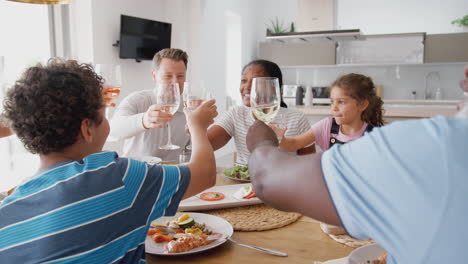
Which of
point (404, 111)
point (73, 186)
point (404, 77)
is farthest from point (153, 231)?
point (404, 77)

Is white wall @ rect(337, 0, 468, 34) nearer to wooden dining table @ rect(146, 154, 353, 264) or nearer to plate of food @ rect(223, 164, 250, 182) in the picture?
plate of food @ rect(223, 164, 250, 182)

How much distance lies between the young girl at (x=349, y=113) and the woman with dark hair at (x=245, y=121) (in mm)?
116

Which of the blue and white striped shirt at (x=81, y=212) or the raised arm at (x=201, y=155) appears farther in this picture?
the raised arm at (x=201, y=155)

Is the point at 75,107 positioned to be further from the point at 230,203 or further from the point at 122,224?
the point at 230,203

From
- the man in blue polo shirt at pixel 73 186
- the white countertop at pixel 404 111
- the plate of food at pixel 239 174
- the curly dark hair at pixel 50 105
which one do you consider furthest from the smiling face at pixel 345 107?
the curly dark hair at pixel 50 105

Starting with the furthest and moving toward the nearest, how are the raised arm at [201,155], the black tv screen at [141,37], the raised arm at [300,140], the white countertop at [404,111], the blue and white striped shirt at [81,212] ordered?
the white countertop at [404,111] → the black tv screen at [141,37] → the raised arm at [300,140] → the raised arm at [201,155] → the blue and white striped shirt at [81,212]

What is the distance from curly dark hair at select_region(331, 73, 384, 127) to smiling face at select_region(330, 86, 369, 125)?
0.03 meters

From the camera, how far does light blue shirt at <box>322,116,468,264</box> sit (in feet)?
1.58

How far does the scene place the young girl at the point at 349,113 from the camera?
2361 millimetres

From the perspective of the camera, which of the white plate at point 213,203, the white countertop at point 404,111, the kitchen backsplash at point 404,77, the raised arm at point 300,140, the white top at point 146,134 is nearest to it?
the white plate at point 213,203

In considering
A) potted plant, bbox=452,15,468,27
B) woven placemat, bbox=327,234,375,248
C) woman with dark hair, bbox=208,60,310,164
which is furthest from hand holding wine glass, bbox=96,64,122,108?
potted plant, bbox=452,15,468,27

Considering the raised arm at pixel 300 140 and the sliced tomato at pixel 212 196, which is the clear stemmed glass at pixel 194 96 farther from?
the raised arm at pixel 300 140

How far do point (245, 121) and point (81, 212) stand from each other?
1608 millimetres

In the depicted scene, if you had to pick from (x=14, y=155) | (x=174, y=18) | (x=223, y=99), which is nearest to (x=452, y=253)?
(x=14, y=155)
